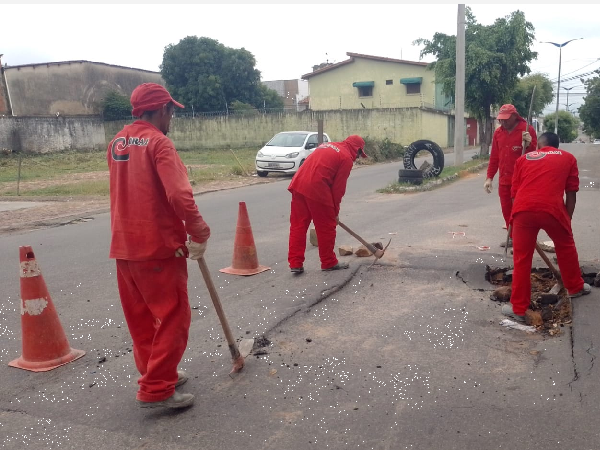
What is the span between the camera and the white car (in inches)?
748

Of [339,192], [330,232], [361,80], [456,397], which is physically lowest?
[456,397]

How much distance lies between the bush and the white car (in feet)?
22.8

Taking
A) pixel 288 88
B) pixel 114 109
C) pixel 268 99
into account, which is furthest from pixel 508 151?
pixel 288 88

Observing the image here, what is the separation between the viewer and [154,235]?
3.18 metres

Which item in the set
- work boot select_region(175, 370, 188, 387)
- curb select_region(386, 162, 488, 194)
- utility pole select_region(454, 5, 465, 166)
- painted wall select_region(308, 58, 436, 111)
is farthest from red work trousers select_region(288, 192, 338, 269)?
painted wall select_region(308, 58, 436, 111)

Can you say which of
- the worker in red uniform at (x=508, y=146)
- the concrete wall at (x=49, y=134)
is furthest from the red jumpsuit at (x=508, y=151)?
the concrete wall at (x=49, y=134)

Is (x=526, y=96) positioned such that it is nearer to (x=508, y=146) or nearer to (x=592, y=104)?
(x=592, y=104)

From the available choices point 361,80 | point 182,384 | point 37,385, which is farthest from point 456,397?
point 361,80

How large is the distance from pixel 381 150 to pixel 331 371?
25095 millimetres

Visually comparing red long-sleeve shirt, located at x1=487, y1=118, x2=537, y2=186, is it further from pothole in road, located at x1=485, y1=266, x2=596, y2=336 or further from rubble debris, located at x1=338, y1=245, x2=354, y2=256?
rubble debris, located at x1=338, y1=245, x2=354, y2=256

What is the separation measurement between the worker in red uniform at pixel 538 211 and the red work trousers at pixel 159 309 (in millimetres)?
2706

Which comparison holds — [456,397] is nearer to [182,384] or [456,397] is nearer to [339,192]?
[182,384]

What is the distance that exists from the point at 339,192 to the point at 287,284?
3.82 feet

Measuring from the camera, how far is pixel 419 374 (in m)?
3.68
